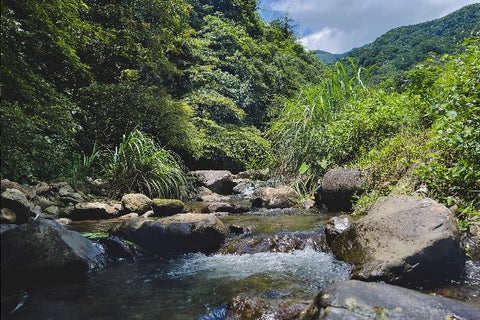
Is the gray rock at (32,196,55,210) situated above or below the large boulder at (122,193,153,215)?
above

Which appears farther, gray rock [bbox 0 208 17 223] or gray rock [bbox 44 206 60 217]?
gray rock [bbox 44 206 60 217]

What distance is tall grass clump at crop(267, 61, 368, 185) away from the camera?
29.1ft

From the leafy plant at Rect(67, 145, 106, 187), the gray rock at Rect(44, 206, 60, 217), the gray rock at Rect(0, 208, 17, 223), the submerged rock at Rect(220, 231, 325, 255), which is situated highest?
the leafy plant at Rect(67, 145, 106, 187)

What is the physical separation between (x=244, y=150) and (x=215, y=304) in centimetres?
1132

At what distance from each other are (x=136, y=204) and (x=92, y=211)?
0.80m

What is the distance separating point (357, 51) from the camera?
1711 inches

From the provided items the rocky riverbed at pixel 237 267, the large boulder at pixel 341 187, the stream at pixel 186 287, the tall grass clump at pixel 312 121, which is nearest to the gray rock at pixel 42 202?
the rocky riverbed at pixel 237 267

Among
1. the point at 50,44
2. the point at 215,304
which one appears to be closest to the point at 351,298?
the point at 215,304

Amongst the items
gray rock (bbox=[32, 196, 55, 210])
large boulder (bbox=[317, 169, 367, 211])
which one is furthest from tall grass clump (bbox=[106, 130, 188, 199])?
large boulder (bbox=[317, 169, 367, 211])

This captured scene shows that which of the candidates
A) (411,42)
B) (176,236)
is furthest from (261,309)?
(411,42)

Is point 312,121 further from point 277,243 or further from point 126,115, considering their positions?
point 126,115

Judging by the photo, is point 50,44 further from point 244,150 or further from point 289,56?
point 289,56

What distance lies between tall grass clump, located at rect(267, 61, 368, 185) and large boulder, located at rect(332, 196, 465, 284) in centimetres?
460

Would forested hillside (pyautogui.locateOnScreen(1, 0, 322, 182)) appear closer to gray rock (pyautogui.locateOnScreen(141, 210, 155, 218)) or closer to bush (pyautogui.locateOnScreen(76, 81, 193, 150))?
bush (pyautogui.locateOnScreen(76, 81, 193, 150))
